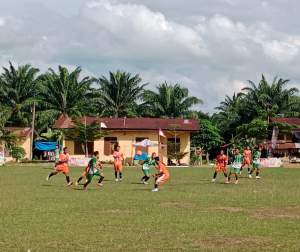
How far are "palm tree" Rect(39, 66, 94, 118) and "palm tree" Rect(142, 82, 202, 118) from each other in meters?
7.09

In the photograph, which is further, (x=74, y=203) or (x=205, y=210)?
(x=74, y=203)

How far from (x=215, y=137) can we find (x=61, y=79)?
657 inches

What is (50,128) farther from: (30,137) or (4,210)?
(4,210)

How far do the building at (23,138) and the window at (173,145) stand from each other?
13456 millimetres

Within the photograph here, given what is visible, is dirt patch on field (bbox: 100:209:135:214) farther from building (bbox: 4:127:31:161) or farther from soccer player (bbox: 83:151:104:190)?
building (bbox: 4:127:31:161)

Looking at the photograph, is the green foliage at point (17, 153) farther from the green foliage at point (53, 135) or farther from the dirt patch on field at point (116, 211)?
the dirt patch on field at point (116, 211)

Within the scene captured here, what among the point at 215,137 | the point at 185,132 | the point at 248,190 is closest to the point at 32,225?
the point at 248,190

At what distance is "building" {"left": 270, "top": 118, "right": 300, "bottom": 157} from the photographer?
2325 inches

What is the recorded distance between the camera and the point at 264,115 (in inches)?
2253

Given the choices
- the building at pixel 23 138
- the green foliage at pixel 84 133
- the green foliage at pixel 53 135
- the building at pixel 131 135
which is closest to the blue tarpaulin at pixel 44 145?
the green foliage at pixel 53 135

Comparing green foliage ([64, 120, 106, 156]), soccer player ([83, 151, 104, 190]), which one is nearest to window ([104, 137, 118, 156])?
green foliage ([64, 120, 106, 156])

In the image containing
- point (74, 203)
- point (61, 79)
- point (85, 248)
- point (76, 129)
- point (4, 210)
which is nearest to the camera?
point (85, 248)

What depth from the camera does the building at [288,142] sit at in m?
59.1

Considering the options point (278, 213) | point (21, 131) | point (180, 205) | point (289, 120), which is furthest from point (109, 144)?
point (278, 213)
